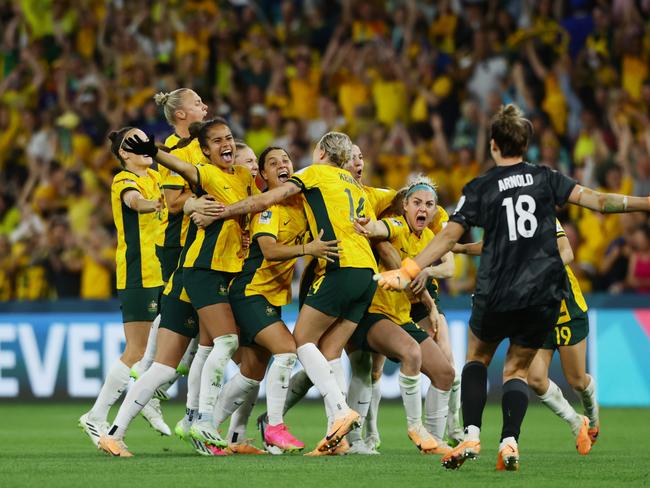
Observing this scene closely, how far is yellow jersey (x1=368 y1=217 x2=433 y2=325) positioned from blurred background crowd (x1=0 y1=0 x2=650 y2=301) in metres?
5.89

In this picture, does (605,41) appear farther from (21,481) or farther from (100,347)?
(21,481)

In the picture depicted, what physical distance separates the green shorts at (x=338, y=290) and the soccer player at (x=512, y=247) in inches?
50.9

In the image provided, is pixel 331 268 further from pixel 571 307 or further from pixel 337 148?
pixel 571 307

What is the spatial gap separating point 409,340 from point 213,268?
1.49 metres

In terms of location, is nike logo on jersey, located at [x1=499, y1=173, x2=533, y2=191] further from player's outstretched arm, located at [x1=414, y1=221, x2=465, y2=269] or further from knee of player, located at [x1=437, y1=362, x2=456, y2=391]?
knee of player, located at [x1=437, y1=362, x2=456, y2=391]

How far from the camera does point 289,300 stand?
9.11 meters

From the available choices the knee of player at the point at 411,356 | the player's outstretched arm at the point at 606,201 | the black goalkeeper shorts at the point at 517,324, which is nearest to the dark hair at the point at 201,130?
the knee of player at the point at 411,356

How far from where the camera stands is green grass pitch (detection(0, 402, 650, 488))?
23.3ft

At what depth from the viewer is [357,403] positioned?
9.33 meters

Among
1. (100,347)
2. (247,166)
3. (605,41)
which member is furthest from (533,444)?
A: (605,41)

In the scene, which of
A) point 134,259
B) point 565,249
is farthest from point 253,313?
point 565,249

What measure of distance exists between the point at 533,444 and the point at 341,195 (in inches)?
112

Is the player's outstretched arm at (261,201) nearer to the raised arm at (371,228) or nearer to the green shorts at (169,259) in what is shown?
the raised arm at (371,228)

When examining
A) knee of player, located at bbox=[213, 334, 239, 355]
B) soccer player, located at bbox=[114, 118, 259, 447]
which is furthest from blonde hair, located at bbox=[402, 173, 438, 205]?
knee of player, located at bbox=[213, 334, 239, 355]
